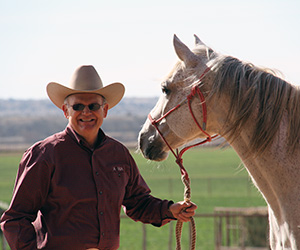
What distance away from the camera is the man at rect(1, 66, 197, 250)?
2.75 metres

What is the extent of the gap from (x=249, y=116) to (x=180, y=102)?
414 millimetres

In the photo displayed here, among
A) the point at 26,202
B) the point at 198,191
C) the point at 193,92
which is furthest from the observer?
the point at 198,191

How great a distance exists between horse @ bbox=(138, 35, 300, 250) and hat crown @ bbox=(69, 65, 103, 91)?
385 millimetres

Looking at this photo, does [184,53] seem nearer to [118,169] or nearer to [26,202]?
[118,169]

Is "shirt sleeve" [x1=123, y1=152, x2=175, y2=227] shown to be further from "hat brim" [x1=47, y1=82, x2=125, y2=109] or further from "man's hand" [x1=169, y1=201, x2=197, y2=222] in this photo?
"hat brim" [x1=47, y1=82, x2=125, y2=109]

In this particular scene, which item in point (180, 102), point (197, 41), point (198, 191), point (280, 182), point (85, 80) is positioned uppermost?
point (198, 191)

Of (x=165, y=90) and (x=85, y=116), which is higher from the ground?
(x=165, y=90)

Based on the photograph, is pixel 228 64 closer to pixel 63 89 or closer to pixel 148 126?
pixel 148 126

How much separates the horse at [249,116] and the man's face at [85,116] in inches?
15.9

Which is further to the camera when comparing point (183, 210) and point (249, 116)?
point (183, 210)

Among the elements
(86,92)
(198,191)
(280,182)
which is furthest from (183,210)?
(198,191)

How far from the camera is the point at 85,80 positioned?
9.95 ft

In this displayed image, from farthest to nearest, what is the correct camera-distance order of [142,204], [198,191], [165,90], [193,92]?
[198,191]
[142,204]
[165,90]
[193,92]

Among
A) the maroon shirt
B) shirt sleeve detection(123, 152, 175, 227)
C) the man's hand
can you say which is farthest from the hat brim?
the man's hand
